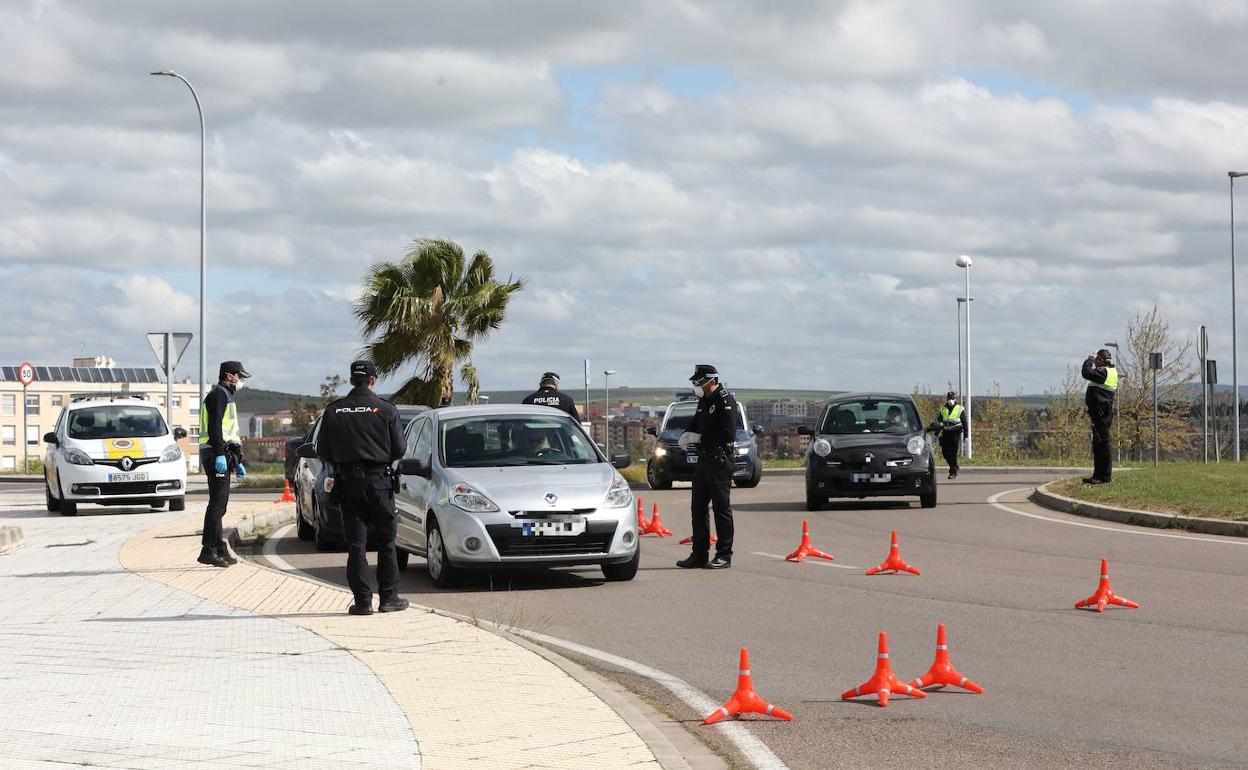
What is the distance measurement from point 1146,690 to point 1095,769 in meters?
1.95

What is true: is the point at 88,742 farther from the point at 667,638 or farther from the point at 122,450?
the point at 122,450

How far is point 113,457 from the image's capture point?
79.7 ft

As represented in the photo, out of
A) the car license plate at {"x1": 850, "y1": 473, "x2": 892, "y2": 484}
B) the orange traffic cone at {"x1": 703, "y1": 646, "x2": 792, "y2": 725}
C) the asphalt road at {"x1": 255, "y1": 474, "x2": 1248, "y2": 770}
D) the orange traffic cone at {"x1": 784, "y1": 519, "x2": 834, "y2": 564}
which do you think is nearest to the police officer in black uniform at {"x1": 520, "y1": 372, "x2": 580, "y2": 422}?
the asphalt road at {"x1": 255, "y1": 474, "x2": 1248, "y2": 770}

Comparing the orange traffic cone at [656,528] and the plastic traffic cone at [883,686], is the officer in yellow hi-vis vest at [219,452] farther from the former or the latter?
the plastic traffic cone at [883,686]

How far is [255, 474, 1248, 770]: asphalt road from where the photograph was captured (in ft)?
24.1

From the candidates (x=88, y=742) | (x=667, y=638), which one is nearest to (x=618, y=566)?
(x=667, y=638)

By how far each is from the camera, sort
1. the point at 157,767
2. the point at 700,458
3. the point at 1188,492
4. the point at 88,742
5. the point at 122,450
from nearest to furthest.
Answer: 1. the point at 157,767
2. the point at 88,742
3. the point at 700,458
4. the point at 1188,492
5. the point at 122,450

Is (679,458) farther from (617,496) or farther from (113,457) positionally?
(617,496)

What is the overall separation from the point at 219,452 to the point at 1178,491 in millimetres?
13266

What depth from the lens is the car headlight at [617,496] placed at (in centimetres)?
1356

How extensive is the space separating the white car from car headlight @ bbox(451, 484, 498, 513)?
12.3 m

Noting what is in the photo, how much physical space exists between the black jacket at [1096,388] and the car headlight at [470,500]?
12531 millimetres

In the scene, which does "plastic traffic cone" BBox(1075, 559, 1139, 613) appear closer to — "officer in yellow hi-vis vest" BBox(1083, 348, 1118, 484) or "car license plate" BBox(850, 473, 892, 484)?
"car license plate" BBox(850, 473, 892, 484)

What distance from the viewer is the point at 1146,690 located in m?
8.48
